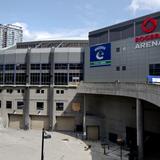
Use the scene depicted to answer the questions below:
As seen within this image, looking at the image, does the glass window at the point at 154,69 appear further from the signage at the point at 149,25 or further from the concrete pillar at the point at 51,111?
the concrete pillar at the point at 51,111

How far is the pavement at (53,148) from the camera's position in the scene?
41.9m

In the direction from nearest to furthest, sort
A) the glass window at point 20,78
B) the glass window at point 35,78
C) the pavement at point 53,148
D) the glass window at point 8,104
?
the pavement at point 53,148 < the glass window at point 35,78 < the glass window at point 20,78 < the glass window at point 8,104

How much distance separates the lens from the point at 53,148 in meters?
48.2

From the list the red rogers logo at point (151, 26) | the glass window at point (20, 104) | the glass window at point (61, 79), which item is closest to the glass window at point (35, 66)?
the glass window at point (61, 79)

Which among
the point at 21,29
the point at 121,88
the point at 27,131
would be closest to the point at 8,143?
the point at 27,131

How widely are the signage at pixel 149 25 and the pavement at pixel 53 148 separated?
2196 cm

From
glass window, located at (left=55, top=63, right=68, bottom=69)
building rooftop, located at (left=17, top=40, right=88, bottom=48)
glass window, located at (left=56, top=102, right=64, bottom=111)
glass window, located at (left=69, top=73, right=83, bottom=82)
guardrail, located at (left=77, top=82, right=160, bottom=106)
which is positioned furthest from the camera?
building rooftop, located at (left=17, top=40, right=88, bottom=48)

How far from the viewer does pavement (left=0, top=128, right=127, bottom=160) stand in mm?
41881

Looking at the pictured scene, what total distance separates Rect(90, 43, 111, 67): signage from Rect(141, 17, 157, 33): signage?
941 cm

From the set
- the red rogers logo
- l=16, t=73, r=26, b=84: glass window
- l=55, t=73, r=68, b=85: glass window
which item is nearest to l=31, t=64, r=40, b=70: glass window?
l=16, t=73, r=26, b=84: glass window

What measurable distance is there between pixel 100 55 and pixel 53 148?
22632mm

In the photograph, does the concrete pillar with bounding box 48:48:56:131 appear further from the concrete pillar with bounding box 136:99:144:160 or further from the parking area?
the concrete pillar with bounding box 136:99:144:160

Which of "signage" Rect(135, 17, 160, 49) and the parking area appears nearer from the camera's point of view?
the parking area

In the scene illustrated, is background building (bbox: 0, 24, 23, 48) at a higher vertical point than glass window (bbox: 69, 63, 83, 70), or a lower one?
higher
